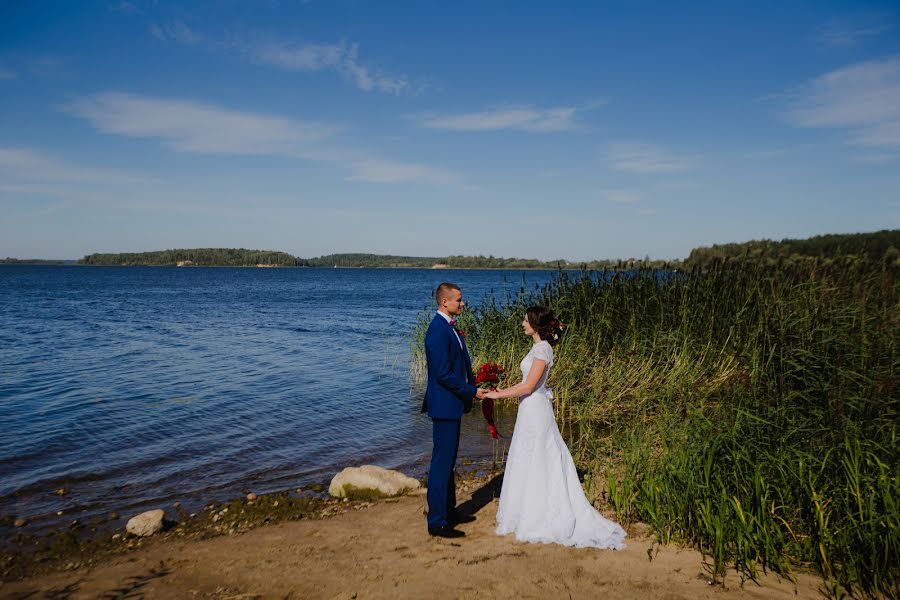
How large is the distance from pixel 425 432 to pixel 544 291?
4.60 m

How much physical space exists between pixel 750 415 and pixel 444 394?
9.81 feet

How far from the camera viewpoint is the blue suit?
18.8 ft

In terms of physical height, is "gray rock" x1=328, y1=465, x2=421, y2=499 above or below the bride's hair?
below

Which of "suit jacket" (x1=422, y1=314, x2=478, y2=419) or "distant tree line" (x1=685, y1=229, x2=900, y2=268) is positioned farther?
"distant tree line" (x1=685, y1=229, x2=900, y2=268)

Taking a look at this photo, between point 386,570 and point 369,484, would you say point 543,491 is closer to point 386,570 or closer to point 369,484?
point 386,570

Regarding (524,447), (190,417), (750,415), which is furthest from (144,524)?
(750,415)

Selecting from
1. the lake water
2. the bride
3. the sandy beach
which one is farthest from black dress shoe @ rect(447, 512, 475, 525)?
the lake water

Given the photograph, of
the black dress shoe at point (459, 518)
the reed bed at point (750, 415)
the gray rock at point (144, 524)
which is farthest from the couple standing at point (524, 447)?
the gray rock at point (144, 524)

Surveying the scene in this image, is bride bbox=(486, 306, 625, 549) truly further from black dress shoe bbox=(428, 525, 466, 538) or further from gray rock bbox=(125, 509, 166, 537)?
gray rock bbox=(125, 509, 166, 537)

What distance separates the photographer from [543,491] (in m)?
5.77

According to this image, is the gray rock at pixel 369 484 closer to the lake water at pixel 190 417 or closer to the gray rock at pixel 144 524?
the lake water at pixel 190 417

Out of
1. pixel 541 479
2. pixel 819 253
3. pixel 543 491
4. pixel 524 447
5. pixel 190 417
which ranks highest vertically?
pixel 819 253

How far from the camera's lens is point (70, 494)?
322 inches

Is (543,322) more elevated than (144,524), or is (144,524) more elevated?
(543,322)
